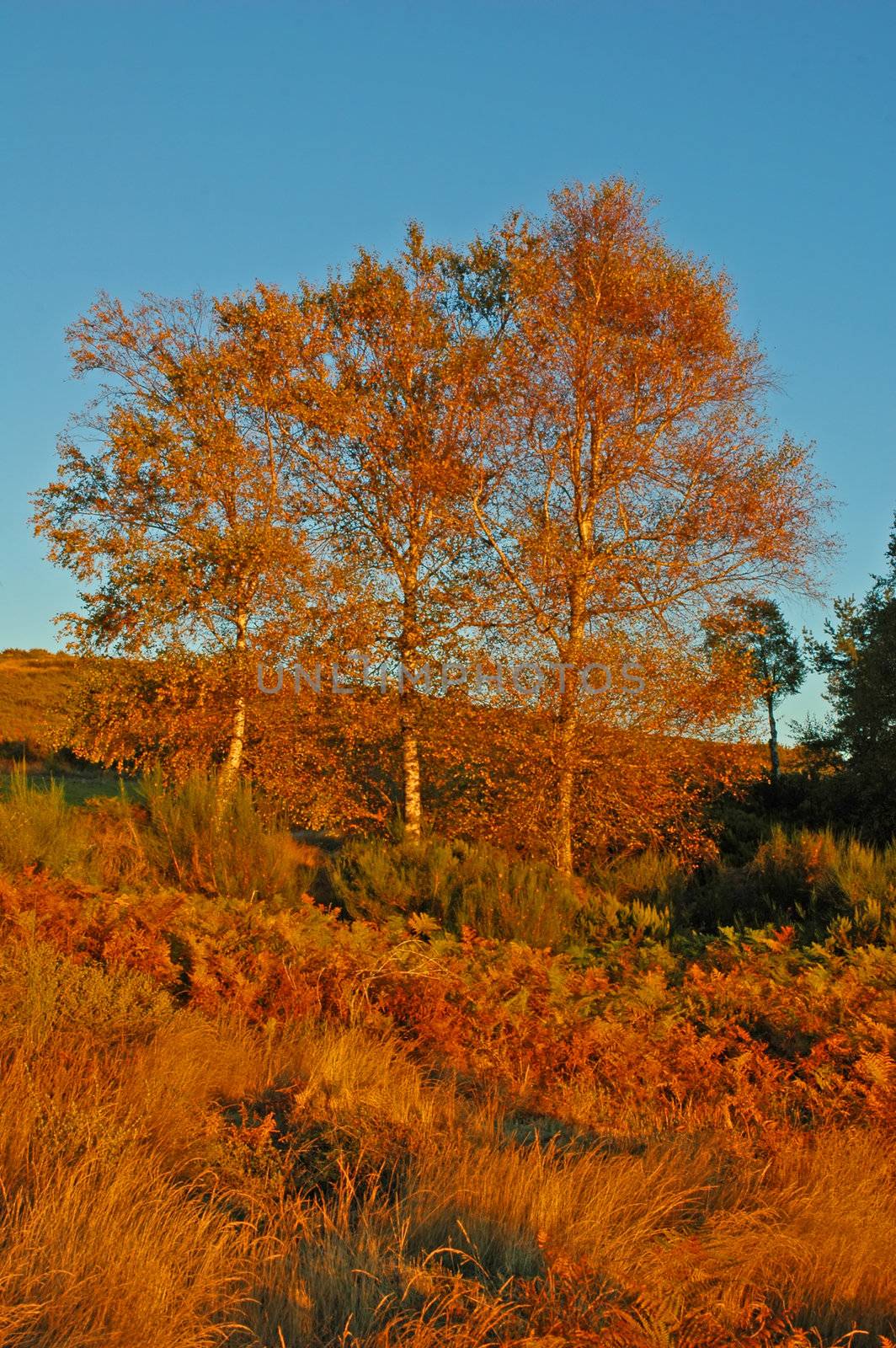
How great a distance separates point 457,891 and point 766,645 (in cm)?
2562

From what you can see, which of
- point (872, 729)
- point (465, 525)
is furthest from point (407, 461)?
point (872, 729)

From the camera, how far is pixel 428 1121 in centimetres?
498

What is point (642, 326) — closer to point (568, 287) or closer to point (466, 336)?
point (568, 287)

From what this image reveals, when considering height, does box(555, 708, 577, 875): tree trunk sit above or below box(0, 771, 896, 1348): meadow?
above

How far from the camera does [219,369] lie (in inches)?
738

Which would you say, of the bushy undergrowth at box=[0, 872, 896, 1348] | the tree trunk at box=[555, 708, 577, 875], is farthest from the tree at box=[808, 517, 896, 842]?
the bushy undergrowth at box=[0, 872, 896, 1348]

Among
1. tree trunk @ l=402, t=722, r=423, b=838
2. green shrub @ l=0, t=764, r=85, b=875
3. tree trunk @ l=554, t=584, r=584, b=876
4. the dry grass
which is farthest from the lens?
tree trunk @ l=402, t=722, r=423, b=838

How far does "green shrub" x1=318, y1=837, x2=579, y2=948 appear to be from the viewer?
11.1 metres

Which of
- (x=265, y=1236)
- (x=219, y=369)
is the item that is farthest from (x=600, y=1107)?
(x=219, y=369)

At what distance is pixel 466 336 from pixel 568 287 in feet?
6.34

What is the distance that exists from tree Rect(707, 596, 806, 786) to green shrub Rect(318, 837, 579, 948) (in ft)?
15.9

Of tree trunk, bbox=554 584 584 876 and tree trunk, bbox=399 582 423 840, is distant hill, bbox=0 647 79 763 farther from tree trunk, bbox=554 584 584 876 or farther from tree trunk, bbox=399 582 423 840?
tree trunk, bbox=554 584 584 876

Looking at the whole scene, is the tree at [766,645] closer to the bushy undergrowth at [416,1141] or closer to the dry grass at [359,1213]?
the bushy undergrowth at [416,1141]

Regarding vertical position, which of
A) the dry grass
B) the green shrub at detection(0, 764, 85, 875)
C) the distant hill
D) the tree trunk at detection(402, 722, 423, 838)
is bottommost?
the dry grass
